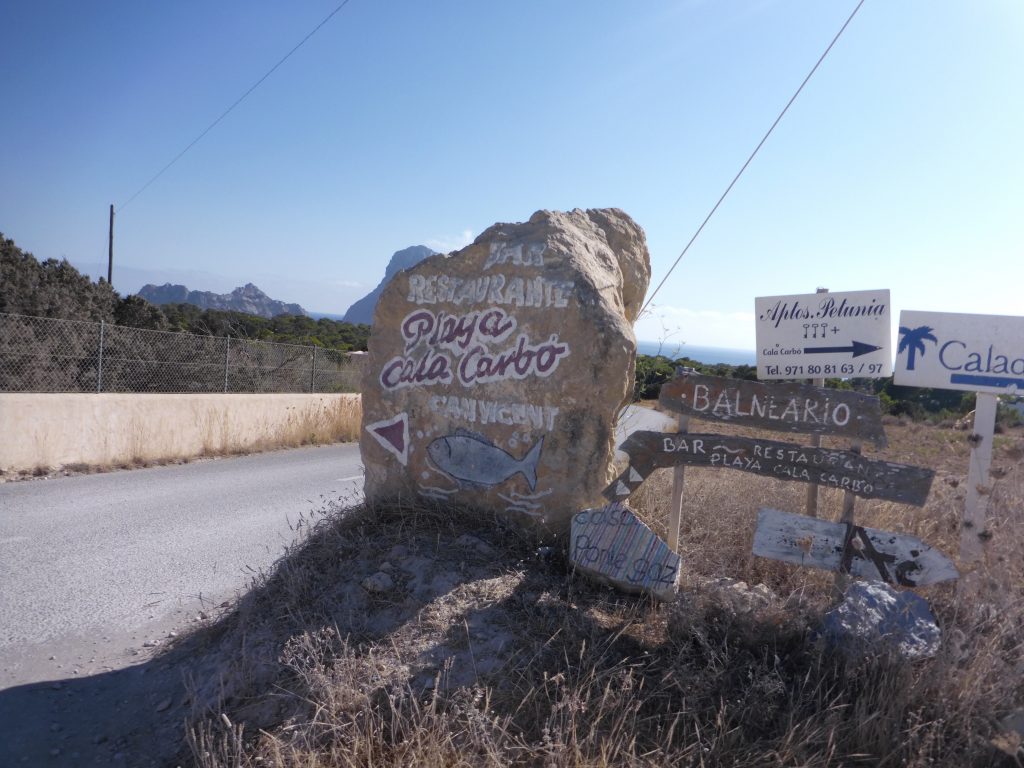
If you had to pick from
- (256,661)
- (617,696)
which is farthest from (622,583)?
(256,661)

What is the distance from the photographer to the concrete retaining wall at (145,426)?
9.70 m

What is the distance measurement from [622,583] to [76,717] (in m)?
2.91

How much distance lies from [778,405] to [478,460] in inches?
80.1

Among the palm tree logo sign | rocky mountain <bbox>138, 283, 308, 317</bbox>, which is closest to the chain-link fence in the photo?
the palm tree logo sign

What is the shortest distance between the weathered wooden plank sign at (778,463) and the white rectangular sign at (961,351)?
3.62 feet

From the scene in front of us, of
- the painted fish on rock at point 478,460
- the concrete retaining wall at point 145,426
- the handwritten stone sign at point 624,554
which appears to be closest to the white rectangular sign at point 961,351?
the handwritten stone sign at point 624,554

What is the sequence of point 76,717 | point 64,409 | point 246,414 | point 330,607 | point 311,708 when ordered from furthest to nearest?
point 246,414, point 64,409, point 330,607, point 76,717, point 311,708

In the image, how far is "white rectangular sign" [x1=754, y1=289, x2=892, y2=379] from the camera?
17.1 ft

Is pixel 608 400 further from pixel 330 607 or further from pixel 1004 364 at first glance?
pixel 1004 364

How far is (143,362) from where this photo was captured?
15555 millimetres

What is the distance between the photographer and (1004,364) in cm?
500

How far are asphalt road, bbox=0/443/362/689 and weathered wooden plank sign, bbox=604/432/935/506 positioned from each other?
2.72 metres

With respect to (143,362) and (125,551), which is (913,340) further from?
(143,362)

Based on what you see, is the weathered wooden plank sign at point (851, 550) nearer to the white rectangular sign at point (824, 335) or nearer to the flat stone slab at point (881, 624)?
the flat stone slab at point (881, 624)
